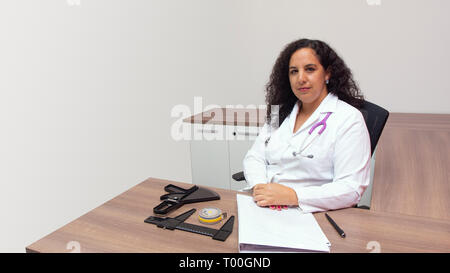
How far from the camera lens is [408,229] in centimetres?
92

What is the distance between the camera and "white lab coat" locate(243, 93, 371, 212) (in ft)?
3.64

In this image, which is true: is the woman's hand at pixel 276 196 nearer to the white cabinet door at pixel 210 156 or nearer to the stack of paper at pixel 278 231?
the stack of paper at pixel 278 231

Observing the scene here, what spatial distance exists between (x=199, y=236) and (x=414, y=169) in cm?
114

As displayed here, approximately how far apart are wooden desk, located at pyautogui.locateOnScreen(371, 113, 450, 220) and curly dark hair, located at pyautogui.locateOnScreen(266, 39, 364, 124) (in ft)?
1.26

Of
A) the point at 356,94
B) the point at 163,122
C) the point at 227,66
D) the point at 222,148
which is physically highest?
the point at 227,66

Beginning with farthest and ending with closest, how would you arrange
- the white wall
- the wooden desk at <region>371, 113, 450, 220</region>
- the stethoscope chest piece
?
the white wall → the wooden desk at <region>371, 113, 450, 220</region> → the stethoscope chest piece

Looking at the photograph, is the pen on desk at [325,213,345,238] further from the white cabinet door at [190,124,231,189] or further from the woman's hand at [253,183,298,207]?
the white cabinet door at [190,124,231,189]

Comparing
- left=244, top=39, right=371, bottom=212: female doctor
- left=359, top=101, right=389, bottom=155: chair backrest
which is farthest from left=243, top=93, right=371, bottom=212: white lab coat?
left=359, top=101, right=389, bottom=155: chair backrest

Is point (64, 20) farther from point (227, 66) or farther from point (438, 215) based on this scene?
point (438, 215)

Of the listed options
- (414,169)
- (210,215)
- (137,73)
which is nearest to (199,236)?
(210,215)

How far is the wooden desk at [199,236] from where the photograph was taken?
2.78ft

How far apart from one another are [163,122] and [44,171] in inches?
38.5

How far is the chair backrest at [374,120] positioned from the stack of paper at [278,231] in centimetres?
57
